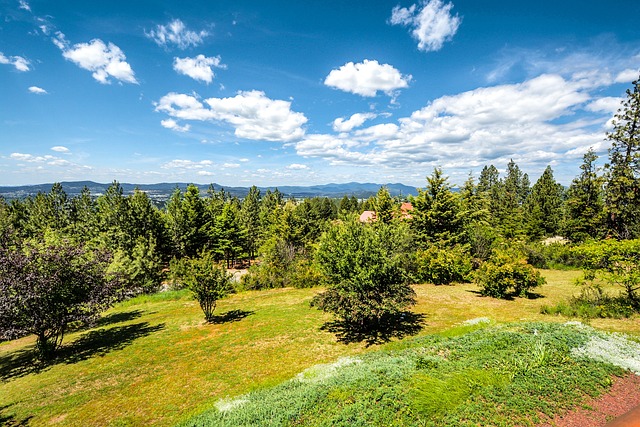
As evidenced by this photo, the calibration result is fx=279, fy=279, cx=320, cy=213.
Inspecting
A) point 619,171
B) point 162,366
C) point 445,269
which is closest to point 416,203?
point 445,269

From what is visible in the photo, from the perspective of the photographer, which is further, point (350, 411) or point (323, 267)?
point (323, 267)

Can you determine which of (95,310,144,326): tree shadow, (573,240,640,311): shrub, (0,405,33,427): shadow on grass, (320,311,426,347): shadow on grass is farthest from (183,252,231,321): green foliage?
(573,240,640,311): shrub

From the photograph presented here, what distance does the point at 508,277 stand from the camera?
1938 cm

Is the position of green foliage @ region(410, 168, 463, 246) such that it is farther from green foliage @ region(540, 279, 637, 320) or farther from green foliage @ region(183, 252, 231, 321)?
green foliage @ region(183, 252, 231, 321)

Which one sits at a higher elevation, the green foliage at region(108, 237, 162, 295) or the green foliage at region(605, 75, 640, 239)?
the green foliage at region(605, 75, 640, 239)

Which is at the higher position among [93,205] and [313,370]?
[93,205]

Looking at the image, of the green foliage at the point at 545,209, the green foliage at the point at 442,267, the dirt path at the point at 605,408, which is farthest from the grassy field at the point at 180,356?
the green foliage at the point at 545,209

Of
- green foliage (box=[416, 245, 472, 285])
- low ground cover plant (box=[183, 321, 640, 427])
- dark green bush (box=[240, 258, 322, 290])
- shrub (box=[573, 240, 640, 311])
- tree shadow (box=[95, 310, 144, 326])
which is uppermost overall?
shrub (box=[573, 240, 640, 311])

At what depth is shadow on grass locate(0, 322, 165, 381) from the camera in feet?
42.4

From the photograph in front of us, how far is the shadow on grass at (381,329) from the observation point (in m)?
13.9

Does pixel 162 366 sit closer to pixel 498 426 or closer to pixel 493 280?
pixel 498 426

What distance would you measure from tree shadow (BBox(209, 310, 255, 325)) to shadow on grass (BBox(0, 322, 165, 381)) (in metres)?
3.30

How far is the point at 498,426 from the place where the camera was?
18.6ft

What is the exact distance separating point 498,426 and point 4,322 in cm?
1783
